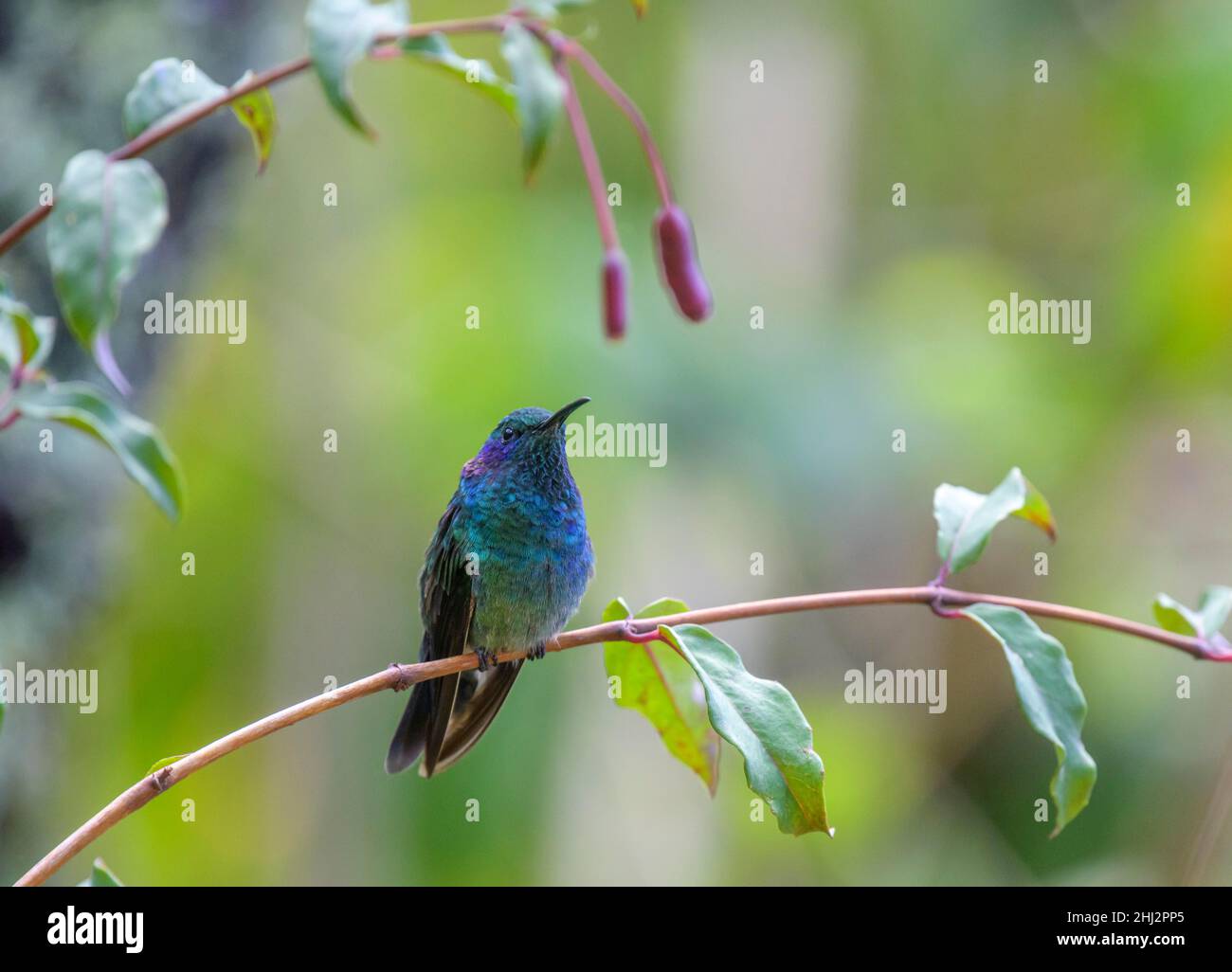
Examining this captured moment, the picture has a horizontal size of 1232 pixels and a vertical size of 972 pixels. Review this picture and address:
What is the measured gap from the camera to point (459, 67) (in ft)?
3.84

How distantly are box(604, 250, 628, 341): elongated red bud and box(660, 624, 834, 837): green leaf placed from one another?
445 mm

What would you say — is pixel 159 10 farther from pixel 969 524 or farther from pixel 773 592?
pixel 773 592

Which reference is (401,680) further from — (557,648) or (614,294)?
(614,294)

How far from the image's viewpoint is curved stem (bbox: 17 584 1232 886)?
1274 millimetres

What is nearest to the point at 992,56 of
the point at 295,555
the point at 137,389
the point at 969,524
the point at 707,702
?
the point at 295,555

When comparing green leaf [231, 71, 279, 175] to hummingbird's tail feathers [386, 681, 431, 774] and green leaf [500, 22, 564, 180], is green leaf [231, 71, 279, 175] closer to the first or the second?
green leaf [500, 22, 564, 180]

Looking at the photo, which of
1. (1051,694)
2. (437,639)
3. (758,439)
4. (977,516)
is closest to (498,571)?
(437,639)

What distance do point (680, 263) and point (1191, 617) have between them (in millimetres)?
979

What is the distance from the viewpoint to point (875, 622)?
646 centimetres

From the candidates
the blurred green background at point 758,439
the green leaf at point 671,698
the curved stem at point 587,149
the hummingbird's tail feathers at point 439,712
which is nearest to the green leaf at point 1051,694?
the green leaf at point 671,698

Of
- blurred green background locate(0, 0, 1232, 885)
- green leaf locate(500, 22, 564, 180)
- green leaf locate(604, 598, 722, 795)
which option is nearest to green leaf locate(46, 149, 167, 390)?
green leaf locate(500, 22, 564, 180)

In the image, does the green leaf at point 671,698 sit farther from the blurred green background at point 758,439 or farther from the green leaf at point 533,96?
the blurred green background at point 758,439

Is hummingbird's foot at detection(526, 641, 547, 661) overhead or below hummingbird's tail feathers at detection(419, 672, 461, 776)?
overhead

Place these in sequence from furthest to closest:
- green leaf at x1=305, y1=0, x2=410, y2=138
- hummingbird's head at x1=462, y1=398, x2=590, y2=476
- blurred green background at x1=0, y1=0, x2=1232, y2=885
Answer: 1. blurred green background at x1=0, y1=0, x2=1232, y2=885
2. hummingbird's head at x1=462, y1=398, x2=590, y2=476
3. green leaf at x1=305, y1=0, x2=410, y2=138
